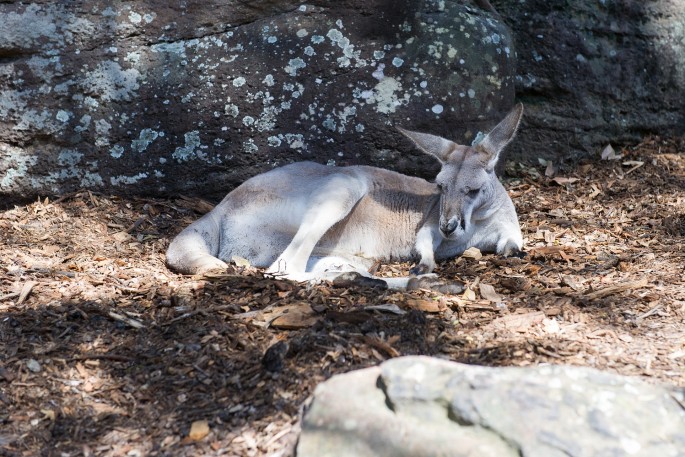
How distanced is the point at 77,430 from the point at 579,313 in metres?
2.51

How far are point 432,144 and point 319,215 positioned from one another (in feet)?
3.49

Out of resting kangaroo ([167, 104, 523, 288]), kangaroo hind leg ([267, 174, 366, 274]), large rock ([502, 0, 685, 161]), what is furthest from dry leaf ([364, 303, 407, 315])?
large rock ([502, 0, 685, 161])

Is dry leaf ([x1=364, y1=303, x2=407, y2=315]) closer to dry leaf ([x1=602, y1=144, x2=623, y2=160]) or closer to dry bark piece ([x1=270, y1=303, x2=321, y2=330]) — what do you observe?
dry bark piece ([x1=270, y1=303, x2=321, y2=330])

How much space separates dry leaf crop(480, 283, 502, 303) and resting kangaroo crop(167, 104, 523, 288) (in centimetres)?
52

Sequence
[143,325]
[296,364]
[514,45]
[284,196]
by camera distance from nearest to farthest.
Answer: [296,364]
[143,325]
[284,196]
[514,45]

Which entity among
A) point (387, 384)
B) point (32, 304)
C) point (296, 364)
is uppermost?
point (387, 384)

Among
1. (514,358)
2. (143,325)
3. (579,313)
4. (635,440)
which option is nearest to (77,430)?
(143,325)

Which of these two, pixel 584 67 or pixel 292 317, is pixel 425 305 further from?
pixel 584 67

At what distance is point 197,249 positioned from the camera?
192 inches

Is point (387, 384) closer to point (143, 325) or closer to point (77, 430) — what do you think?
point (77, 430)

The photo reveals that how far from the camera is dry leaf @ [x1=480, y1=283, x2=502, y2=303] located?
4324 millimetres

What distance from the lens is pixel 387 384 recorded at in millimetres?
2715

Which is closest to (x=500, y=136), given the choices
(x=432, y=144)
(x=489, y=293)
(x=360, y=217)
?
(x=432, y=144)

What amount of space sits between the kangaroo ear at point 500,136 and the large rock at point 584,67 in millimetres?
1462
